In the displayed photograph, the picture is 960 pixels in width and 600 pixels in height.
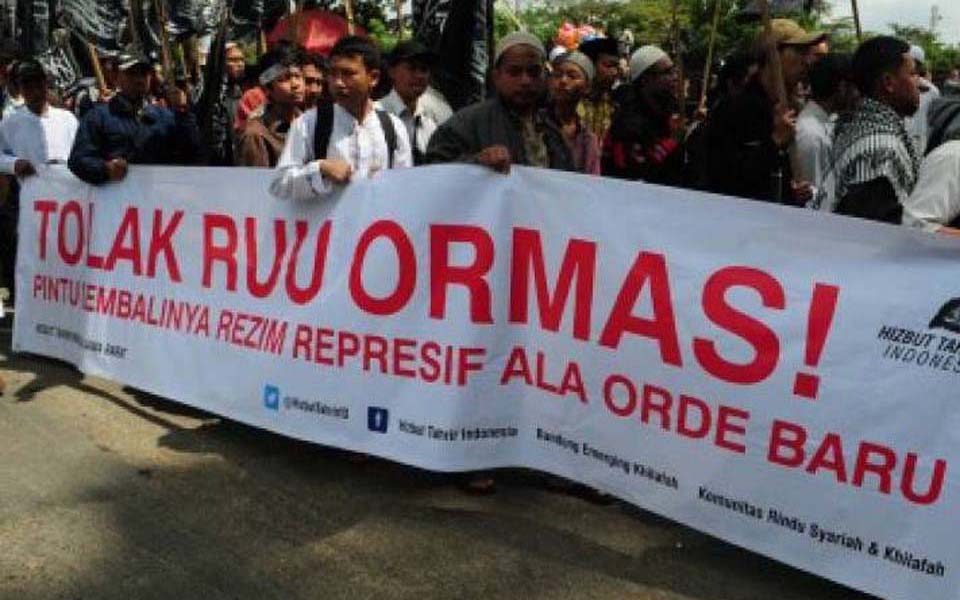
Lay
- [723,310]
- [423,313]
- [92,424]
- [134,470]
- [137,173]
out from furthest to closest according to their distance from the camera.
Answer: [137,173] < [92,424] < [134,470] < [423,313] < [723,310]

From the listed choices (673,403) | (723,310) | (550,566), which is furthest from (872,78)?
(550,566)

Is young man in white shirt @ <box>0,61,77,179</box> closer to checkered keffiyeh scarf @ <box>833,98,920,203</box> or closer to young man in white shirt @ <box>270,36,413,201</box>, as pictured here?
young man in white shirt @ <box>270,36,413,201</box>

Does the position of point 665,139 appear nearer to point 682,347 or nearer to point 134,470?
point 682,347

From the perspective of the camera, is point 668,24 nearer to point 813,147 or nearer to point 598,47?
point 598,47

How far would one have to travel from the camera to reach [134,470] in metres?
4.23

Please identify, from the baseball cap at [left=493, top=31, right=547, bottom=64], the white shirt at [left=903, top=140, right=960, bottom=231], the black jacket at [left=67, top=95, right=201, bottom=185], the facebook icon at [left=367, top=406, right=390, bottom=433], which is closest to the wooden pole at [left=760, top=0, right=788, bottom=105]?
the white shirt at [left=903, top=140, right=960, bottom=231]

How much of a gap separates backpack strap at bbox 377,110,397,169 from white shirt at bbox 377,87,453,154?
972 mm

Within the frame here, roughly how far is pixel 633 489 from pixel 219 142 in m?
4.61

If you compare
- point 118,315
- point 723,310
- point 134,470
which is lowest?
point 134,470

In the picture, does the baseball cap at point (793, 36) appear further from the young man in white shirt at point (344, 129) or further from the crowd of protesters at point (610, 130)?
the young man in white shirt at point (344, 129)

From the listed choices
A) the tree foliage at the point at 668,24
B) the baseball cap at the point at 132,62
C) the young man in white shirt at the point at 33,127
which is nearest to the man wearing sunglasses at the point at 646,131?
the baseball cap at the point at 132,62

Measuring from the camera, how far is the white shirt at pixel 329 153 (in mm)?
4172

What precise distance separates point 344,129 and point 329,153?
0.40 feet

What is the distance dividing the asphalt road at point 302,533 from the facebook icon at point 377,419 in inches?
9.9
